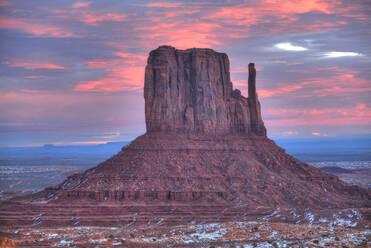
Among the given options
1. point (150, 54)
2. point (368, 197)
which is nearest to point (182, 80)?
point (150, 54)

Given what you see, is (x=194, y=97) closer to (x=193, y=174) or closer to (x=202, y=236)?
(x=193, y=174)

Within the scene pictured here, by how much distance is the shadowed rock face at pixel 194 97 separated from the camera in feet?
363

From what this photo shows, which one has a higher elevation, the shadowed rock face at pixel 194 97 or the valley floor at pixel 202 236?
the shadowed rock face at pixel 194 97

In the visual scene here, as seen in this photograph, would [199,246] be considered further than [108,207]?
No

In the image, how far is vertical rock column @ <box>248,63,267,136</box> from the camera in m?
116

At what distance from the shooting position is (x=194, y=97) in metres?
113

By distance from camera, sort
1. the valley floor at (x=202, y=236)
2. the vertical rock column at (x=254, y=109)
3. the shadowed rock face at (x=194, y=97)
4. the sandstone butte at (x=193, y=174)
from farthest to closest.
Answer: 1. the vertical rock column at (x=254, y=109)
2. the shadowed rock face at (x=194, y=97)
3. the sandstone butte at (x=193, y=174)
4. the valley floor at (x=202, y=236)

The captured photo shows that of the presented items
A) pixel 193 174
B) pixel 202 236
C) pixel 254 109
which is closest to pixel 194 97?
pixel 254 109

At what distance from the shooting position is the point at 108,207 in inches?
3649

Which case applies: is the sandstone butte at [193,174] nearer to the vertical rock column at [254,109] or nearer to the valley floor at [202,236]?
the vertical rock column at [254,109]

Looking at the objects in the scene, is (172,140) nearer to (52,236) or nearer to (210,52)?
(210,52)

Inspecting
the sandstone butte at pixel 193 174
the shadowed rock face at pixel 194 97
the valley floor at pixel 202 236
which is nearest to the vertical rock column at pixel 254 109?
the shadowed rock face at pixel 194 97

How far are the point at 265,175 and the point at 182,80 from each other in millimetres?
23878

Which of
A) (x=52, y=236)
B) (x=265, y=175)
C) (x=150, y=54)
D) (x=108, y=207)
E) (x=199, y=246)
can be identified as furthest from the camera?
(x=150, y=54)
